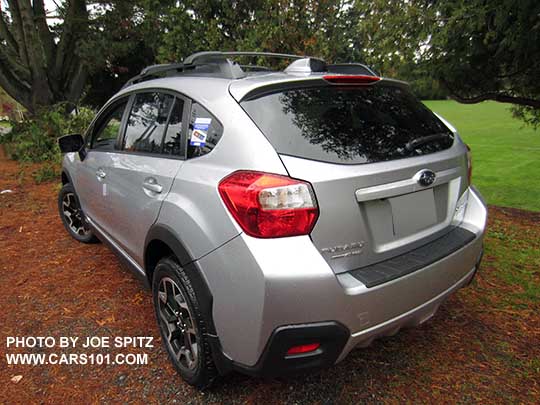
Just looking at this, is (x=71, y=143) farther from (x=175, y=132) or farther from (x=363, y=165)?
(x=363, y=165)

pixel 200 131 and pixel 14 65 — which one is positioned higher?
pixel 14 65

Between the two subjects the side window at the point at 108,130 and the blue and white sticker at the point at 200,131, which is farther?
the side window at the point at 108,130

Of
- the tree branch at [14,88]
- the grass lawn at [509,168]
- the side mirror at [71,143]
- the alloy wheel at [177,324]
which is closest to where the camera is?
the alloy wheel at [177,324]

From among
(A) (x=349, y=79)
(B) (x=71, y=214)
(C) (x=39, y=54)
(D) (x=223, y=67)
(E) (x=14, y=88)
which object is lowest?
(B) (x=71, y=214)

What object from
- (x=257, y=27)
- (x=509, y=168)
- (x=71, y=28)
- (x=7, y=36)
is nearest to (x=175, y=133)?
(x=257, y=27)

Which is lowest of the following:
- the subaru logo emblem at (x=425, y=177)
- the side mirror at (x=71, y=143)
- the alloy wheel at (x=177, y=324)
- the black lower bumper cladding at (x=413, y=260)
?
the alloy wheel at (x=177, y=324)

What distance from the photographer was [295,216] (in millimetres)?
1629

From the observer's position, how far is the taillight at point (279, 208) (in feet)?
5.33

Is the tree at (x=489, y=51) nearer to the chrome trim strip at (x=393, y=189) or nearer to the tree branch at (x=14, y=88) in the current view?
the chrome trim strip at (x=393, y=189)

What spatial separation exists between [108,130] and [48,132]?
7.50 metres

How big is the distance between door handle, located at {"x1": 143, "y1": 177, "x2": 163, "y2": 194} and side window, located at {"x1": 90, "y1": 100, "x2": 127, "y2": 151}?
0.97 m

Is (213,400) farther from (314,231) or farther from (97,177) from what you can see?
(97,177)

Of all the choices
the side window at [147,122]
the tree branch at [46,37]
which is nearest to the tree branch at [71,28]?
the tree branch at [46,37]

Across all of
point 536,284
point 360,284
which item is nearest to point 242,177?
point 360,284
